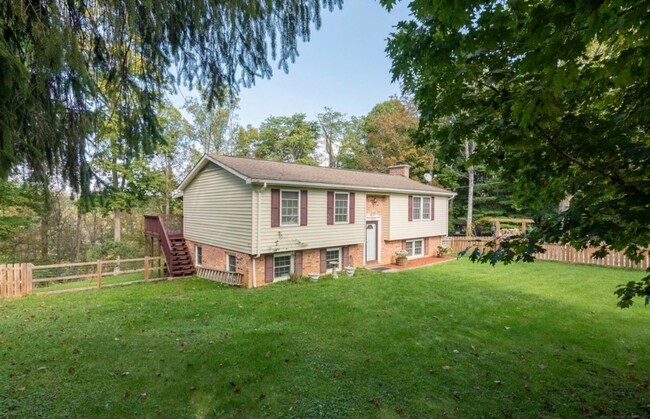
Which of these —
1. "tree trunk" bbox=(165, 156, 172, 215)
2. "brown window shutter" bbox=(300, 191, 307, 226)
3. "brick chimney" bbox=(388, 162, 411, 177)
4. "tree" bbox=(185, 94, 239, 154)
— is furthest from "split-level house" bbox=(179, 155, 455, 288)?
"tree" bbox=(185, 94, 239, 154)

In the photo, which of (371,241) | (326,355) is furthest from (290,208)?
(326,355)

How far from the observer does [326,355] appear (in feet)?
17.3

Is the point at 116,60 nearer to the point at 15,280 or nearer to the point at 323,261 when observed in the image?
the point at 15,280

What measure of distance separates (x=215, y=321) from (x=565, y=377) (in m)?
6.32

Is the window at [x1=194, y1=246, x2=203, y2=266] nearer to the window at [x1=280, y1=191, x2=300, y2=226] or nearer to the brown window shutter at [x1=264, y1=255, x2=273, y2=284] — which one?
the brown window shutter at [x1=264, y1=255, x2=273, y2=284]

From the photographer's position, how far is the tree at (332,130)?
36188mm

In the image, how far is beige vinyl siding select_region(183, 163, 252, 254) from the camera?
37.3 ft

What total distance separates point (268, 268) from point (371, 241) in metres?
5.86

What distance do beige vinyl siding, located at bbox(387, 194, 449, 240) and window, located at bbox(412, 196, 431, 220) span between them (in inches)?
10.9

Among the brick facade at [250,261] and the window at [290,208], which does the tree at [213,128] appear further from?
the window at [290,208]

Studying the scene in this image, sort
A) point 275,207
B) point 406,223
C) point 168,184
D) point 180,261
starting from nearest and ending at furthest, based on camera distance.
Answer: point 275,207
point 180,261
point 406,223
point 168,184

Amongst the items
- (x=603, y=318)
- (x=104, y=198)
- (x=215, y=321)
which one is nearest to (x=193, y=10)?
(x=104, y=198)

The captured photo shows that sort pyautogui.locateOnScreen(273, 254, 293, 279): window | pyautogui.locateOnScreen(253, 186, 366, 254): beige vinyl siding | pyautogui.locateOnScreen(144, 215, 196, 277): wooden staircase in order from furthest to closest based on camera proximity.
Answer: pyautogui.locateOnScreen(144, 215, 196, 277): wooden staircase < pyautogui.locateOnScreen(273, 254, 293, 279): window < pyautogui.locateOnScreen(253, 186, 366, 254): beige vinyl siding

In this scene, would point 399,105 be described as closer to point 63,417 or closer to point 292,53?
point 292,53
